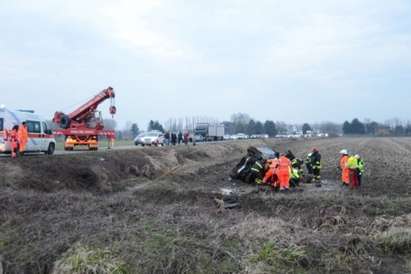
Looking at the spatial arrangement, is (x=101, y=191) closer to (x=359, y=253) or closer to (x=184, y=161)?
(x=359, y=253)

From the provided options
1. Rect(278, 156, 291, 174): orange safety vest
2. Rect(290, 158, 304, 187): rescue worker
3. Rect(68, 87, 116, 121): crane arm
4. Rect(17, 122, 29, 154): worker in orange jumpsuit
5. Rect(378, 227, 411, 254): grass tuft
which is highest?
Rect(68, 87, 116, 121): crane arm

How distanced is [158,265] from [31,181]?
1220 cm

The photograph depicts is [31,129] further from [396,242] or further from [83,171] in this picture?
[396,242]

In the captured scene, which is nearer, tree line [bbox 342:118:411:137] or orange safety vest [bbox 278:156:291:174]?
orange safety vest [bbox 278:156:291:174]

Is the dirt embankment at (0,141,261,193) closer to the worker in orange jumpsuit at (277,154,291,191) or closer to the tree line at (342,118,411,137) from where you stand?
the worker in orange jumpsuit at (277,154,291,191)

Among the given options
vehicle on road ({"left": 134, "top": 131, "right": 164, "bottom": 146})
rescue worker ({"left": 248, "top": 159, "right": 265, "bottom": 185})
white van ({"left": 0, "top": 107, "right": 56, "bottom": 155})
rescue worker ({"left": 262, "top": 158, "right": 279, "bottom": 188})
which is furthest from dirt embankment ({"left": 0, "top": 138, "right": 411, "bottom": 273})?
vehicle on road ({"left": 134, "top": 131, "right": 164, "bottom": 146})

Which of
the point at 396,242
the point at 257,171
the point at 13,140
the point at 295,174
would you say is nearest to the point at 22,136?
the point at 13,140

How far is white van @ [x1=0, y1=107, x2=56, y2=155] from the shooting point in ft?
76.2

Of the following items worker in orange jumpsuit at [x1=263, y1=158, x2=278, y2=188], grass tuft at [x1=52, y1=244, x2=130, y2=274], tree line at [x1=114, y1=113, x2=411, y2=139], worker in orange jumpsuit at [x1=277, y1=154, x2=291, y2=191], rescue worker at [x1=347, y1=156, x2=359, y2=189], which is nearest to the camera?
grass tuft at [x1=52, y1=244, x2=130, y2=274]

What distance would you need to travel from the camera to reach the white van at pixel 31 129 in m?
23.2

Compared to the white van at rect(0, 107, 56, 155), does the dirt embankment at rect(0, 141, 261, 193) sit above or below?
below

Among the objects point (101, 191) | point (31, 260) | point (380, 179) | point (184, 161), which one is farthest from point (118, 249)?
point (184, 161)

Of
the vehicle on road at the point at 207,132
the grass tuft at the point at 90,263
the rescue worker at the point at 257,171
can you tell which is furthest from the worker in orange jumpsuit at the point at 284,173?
the vehicle on road at the point at 207,132

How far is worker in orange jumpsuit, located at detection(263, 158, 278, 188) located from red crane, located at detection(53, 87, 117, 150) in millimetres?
16684
